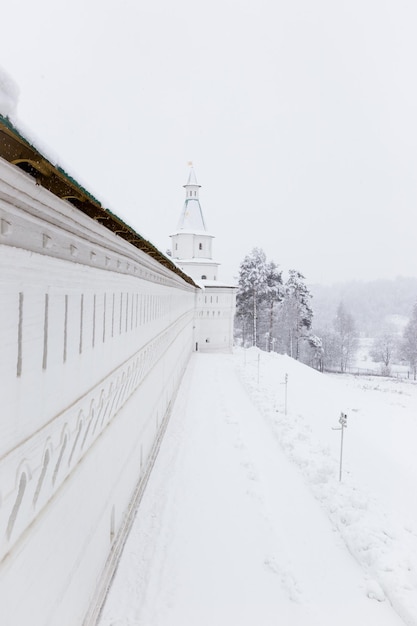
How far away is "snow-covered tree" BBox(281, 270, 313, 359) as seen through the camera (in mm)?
51312

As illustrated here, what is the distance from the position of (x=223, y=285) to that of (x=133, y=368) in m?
30.6

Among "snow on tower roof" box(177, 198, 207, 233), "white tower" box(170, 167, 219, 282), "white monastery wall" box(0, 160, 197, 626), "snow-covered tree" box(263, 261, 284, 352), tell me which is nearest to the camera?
"white monastery wall" box(0, 160, 197, 626)

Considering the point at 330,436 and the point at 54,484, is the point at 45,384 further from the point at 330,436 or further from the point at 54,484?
the point at 330,436

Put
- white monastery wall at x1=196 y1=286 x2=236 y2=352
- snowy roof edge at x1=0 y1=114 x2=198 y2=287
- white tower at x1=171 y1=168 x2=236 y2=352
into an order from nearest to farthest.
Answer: snowy roof edge at x1=0 y1=114 x2=198 y2=287 < white monastery wall at x1=196 y1=286 x2=236 y2=352 < white tower at x1=171 y1=168 x2=236 y2=352

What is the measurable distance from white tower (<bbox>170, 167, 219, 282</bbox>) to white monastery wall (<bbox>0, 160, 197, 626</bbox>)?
34.8 metres

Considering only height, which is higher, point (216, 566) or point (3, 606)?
point (3, 606)

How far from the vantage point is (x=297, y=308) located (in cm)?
5141

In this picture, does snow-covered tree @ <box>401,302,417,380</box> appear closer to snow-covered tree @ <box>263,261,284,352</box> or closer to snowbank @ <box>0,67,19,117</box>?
snow-covered tree @ <box>263,261,284,352</box>

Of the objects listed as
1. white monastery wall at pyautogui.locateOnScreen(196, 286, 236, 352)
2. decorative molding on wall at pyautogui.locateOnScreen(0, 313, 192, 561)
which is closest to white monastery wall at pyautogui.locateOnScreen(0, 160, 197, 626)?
decorative molding on wall at pyautogui.locateOnScreen(0, 313, 192, 561)

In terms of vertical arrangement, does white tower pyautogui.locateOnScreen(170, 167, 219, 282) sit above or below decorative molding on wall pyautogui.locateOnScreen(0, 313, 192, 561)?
above

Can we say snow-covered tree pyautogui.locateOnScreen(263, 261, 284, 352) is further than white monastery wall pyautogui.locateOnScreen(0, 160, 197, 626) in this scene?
Yes

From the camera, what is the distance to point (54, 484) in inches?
126

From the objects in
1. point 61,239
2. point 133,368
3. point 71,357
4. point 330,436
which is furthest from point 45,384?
point 330,436

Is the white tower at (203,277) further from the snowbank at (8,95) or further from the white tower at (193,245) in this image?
the snowbank at (8,95)
